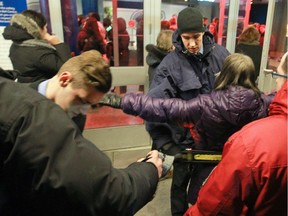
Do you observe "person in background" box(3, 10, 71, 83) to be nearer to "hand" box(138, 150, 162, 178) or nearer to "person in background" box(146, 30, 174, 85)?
"person in background" box(146, 30, 174, 85)

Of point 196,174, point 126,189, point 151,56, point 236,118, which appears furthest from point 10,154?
point 151,56

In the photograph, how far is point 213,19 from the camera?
12.7 ft

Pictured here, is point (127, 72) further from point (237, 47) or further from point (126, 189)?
point (126, 189)

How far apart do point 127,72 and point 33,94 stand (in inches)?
109

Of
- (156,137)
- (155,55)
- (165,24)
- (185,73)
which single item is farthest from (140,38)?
(156,137)

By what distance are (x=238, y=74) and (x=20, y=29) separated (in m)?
1.80

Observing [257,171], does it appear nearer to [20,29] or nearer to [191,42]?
[191,42]

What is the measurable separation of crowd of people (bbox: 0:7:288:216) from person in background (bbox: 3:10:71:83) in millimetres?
981

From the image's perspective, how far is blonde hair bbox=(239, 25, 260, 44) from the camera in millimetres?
3688

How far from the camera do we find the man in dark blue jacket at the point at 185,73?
69.0 inches

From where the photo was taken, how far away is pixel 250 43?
3.74 meters

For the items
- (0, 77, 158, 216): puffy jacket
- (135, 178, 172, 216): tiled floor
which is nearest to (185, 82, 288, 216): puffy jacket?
(0, 77, 158, 216): puffy jacket

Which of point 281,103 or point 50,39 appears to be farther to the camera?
point 50,39

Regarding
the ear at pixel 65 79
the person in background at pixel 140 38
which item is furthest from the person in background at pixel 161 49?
the ear at pixel 65 79
